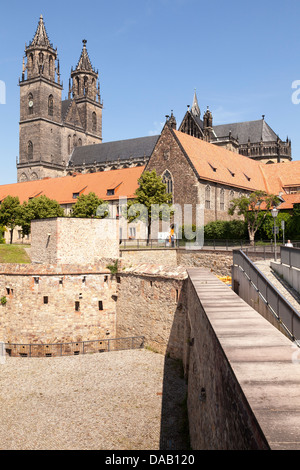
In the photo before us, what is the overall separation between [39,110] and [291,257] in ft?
269

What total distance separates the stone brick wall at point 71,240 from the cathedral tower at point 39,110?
200 ft

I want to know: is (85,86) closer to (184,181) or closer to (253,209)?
(184,181)

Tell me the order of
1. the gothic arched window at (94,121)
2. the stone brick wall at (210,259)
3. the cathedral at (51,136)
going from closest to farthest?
the stone brick wall at (210,259) < the cathedral at (51,136) < the gothic arched window at (94,121)

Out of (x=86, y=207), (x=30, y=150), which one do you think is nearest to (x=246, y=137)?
(x=86, y=207)

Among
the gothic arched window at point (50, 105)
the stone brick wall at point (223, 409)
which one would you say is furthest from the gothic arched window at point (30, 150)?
the stone brick wall at point (223, 409)

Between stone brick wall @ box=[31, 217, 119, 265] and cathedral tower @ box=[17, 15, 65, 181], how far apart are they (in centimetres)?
6083

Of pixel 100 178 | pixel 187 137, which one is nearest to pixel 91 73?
pixel 100 178

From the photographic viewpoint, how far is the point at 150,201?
3828 centimetres

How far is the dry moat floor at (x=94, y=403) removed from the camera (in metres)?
10.9

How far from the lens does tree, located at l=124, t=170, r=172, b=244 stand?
126 feet

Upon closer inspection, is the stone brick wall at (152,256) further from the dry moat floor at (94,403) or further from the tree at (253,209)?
the dry moat floor at (94,403)

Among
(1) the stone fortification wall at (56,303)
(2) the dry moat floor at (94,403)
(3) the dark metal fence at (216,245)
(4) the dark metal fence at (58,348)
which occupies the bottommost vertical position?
(4) the dark metal fence at (58,348)

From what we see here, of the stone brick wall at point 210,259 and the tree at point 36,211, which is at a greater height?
the tree at point 36,211
